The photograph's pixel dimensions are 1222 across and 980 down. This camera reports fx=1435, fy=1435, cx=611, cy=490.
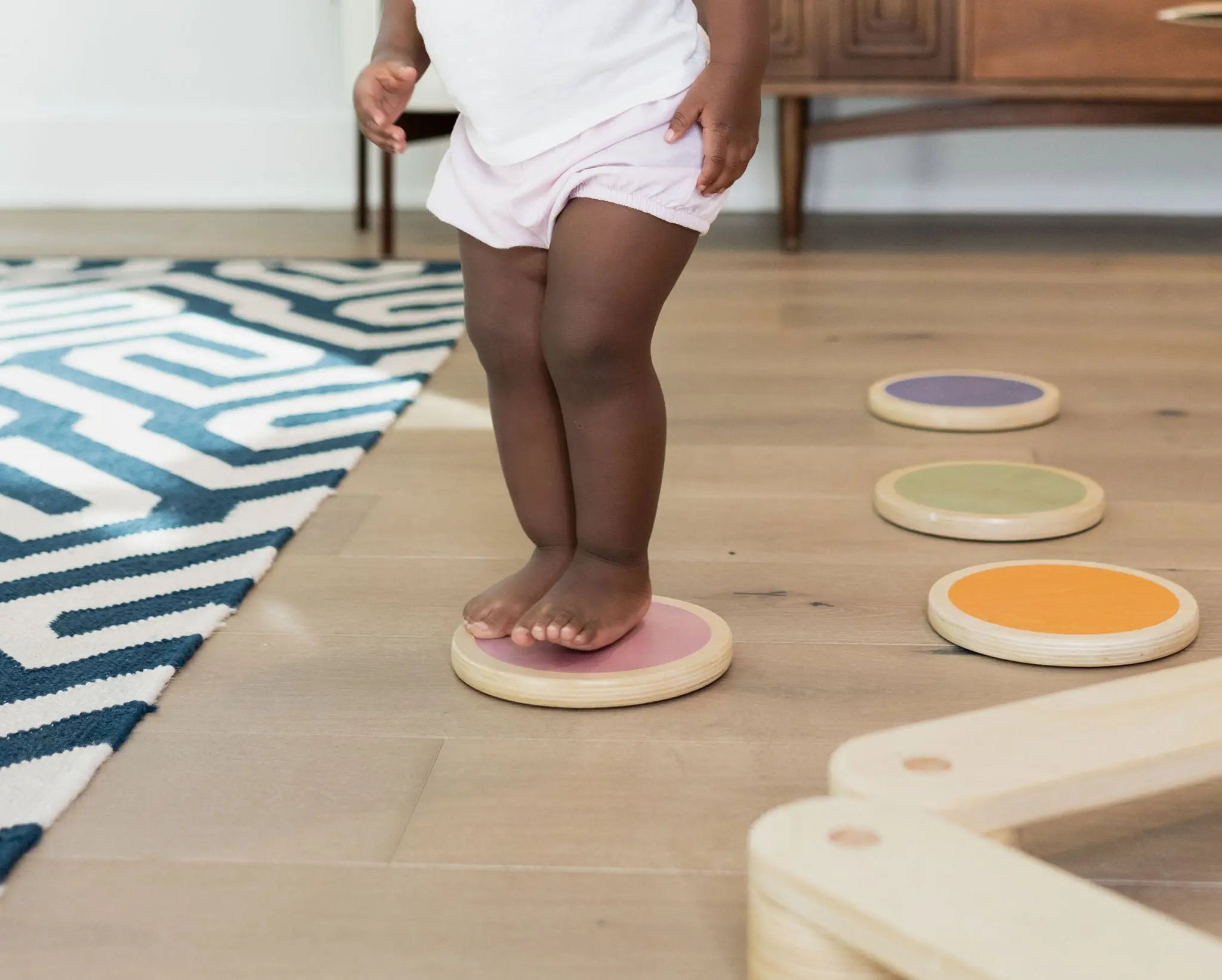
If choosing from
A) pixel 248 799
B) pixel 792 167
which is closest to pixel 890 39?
pixel 792 167

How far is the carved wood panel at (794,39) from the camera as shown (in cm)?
232

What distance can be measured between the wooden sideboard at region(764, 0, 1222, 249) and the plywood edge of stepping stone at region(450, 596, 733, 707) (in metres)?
1.59

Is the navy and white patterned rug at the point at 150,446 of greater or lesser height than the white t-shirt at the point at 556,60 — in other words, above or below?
below

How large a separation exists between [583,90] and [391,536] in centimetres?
46

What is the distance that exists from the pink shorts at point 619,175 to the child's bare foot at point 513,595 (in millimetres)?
219

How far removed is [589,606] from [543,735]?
0.09 metres

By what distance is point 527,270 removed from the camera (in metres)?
0.88

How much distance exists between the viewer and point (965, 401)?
146cm

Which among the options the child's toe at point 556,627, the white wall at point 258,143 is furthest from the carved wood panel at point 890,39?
the child's toe at point 556,627

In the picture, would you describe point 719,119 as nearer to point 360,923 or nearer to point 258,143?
point 360,923

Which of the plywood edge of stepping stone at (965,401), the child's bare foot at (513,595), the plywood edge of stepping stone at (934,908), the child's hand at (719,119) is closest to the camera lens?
the plywood edge of stepping stone at (934,908)

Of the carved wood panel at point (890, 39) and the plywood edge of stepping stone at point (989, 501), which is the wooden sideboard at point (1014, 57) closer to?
the carved wood panel at point (890, 39)

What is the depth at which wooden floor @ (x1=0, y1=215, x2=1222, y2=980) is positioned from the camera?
0.63 meters

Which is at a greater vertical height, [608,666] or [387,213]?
[387,213]
